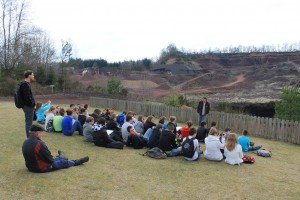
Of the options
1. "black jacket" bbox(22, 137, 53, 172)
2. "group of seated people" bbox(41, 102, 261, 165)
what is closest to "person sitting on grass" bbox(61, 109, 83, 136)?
"group of seated people" bbox(41, 102, 261, 165)

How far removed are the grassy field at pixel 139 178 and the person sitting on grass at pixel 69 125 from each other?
1.40m

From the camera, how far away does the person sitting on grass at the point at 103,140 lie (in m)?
11.3

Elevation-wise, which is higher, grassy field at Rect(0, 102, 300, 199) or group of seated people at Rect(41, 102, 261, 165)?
group of seated people at Rect(41, 102, 261, 165)

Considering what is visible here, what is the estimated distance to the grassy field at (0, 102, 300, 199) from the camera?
710cm

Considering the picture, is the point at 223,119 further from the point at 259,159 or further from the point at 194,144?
the point at 194,144

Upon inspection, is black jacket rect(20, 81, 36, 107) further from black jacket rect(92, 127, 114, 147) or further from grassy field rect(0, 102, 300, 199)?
black jacket rect(92, 127, 114, 147)

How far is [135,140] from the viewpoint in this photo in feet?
37.9

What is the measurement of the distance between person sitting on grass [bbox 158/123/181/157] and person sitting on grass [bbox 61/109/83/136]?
13.7 feet

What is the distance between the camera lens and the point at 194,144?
33.3ft

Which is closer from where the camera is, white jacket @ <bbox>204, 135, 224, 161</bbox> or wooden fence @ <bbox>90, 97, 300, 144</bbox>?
white jacket @ <bbox>204, 135, 224, 161</bbox>

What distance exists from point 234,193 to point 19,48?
4931 cm

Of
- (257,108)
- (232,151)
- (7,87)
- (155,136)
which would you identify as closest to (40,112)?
(155,136)


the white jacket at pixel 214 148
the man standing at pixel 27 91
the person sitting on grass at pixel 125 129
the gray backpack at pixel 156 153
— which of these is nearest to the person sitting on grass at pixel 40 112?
the person sitting on grass at pixel 125 129

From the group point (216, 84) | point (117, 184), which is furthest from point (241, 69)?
point (117, 184)
